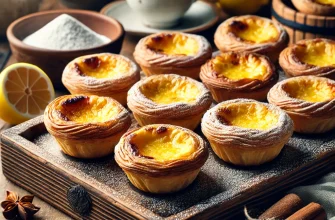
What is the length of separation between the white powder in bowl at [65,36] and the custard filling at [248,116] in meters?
0.98

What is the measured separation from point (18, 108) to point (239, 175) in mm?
1041

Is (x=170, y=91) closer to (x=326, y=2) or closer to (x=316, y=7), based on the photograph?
(x=316, y=7)

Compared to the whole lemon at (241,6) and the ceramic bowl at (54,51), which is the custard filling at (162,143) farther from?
the whole lemon at (241,6)

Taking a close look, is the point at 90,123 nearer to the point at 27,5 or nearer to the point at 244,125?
the point at 244,125

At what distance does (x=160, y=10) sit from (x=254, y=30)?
0.63m

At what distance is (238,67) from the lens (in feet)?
10.0

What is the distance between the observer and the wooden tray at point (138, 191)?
2381 millimetres

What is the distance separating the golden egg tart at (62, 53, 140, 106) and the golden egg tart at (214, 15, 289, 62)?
1.54ft

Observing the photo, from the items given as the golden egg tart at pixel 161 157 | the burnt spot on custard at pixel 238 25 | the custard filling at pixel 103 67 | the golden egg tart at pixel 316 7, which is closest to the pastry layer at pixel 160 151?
the golden egg tart at pixel 161 157

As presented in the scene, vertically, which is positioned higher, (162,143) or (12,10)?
(162,143)

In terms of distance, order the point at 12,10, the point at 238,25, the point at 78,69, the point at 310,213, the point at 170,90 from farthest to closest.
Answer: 1. the point at 12,10
2. the point at 238,25
3. the point at 78,69
4. the point at 170,90
5. the point at 310,213

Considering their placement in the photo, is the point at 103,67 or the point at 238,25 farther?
the point at 238,25

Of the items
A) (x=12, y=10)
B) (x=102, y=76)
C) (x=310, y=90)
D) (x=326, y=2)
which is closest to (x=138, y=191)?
(x=102, y=76)

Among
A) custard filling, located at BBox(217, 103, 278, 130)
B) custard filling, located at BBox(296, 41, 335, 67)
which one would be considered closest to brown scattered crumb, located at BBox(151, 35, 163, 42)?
custard filling, located at BBox(296, 41, 335, 67)
